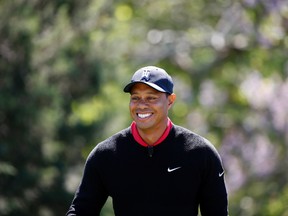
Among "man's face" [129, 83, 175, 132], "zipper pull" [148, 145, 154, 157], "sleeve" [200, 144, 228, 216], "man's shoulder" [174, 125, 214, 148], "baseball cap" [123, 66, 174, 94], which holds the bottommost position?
"sleeve" [200, 144, 228, 216]

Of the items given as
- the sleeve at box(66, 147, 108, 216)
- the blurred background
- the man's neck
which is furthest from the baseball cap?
the blurred background

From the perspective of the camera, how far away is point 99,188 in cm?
511

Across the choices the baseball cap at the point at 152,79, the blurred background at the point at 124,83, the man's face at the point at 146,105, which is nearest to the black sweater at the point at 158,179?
the man's face at the point at 146,105

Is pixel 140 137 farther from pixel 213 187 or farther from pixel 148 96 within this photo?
pixel 213 187

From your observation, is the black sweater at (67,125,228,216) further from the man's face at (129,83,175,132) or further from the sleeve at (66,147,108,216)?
the man's face at (129,83,175,132)

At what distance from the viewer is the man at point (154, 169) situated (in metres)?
4.99

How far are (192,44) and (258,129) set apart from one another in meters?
1.73

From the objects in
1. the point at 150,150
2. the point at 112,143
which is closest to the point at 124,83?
the point at 112,143

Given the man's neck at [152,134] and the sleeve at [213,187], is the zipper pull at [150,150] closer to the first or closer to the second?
the man's neck at [152,134]

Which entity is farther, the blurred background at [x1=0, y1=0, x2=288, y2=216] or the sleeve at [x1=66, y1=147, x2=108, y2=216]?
the blurred background at [x1=0, y1=0, x2=288, y2=216]

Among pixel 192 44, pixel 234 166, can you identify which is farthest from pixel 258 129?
pixel 192 44

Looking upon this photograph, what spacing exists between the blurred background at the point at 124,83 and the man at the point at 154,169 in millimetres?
5389

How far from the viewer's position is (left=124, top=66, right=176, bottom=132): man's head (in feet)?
16.3

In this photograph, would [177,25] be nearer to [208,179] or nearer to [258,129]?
[258,129]
